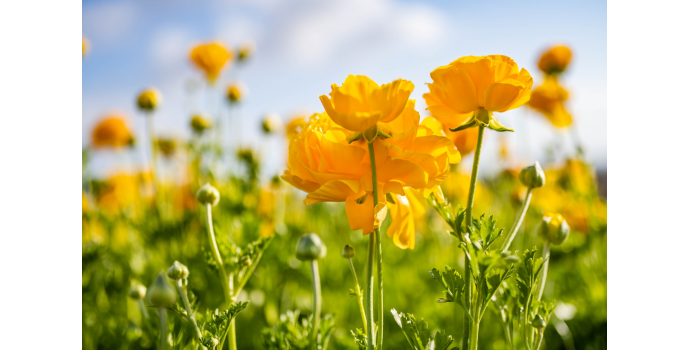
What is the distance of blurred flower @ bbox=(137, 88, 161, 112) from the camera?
114cm

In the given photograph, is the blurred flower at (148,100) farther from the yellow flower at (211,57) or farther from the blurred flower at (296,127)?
the blurred flower at (296,127)

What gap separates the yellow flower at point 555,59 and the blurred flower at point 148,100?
1055 mm

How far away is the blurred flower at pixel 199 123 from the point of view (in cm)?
121

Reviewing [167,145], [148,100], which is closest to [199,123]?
[148,100]

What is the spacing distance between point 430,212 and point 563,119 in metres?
0.75

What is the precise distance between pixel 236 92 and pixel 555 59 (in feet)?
2.93

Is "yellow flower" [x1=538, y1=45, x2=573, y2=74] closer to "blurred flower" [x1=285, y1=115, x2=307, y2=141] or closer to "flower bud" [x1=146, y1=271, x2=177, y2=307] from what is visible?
"blurred flower" [x1=285, y1=115, x2=307, y2=141]

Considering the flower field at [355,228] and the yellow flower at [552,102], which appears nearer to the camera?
the flower field at [355,228]

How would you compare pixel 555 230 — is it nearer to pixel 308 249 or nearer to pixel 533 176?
pixel 533 176

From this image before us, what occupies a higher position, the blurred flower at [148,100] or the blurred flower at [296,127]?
the blurred flower at [148,100]

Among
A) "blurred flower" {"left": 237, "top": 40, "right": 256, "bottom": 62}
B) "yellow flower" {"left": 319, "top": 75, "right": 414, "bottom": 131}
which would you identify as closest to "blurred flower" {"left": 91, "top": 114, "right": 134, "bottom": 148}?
"blurred flower" {"left": 237, "top": 40, "right": 256, "bottom": 62}

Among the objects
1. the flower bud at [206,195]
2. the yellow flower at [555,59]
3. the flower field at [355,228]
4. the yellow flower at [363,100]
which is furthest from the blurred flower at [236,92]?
the yellow flower at [363,100]

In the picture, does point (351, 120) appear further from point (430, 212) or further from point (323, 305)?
point (430, 212)
